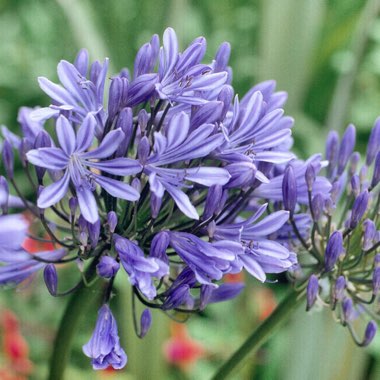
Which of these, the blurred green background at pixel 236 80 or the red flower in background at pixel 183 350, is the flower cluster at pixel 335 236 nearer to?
the blurred green background at pixel 236 80

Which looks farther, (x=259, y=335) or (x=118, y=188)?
(x=259, y=335)

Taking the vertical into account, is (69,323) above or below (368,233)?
below

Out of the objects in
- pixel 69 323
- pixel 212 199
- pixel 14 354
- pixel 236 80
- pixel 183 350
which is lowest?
pixel 14 354

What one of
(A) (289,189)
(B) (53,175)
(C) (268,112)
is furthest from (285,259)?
(B) (53,175)

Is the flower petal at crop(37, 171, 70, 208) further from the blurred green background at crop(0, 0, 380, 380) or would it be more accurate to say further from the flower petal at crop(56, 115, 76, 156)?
the blurred green background at crop(0, 0, 380, 380)

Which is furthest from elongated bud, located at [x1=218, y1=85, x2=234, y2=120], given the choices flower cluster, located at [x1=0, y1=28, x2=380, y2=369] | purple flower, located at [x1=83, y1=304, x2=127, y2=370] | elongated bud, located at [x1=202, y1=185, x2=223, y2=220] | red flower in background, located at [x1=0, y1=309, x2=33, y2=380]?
red flower in background, located at [x1=0, y1=309, x2=33, y2=380]

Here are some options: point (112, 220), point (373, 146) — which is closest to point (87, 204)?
point (112, 220)

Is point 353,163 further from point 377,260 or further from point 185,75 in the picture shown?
point 185,75

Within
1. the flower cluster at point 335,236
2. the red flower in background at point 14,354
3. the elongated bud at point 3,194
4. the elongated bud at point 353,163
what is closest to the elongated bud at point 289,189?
the flower cluster at point 335,236
